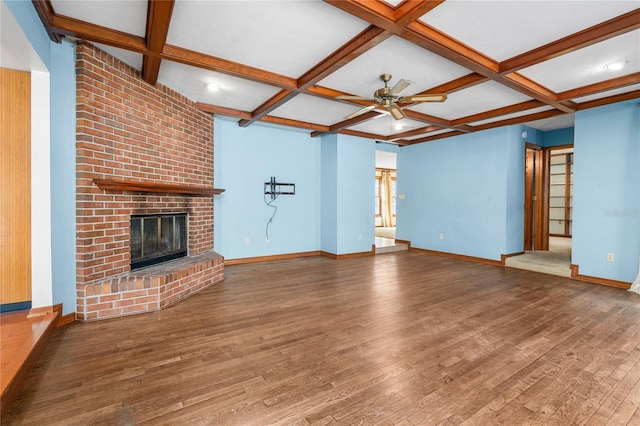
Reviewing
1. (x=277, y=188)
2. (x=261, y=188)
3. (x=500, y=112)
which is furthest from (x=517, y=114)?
(x=261, y=188)

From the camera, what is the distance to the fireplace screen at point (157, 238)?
10.8ft

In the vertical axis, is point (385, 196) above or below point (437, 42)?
below

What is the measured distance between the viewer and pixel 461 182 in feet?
19.0

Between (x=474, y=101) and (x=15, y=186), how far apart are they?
16.9 feet

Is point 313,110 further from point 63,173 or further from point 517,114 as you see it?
point 517,114

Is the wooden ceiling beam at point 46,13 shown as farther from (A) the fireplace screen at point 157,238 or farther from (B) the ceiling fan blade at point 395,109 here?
(B) the ceiling fan blade at point 395,109

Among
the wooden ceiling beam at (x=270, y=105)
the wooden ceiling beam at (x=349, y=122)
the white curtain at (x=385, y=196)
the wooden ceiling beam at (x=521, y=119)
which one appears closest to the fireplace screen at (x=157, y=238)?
the wooden ceiling beam at (x=270, y=105)

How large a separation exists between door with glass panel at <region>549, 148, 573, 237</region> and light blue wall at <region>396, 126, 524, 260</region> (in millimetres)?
3601

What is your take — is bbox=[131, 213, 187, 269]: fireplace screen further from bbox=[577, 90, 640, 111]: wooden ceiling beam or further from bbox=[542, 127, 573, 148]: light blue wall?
bbox=[542, 127, 573, 148]: light blue wall

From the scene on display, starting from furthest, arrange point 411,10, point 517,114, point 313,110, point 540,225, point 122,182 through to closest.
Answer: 1. point 540,225
2. point 517,114
3. point 313,110
4. point 122,182
5. point 411,10

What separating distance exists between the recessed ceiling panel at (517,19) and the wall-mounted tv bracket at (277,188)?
12.1 ft

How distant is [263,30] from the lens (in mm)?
2377

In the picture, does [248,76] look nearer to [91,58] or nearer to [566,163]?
[91,58]

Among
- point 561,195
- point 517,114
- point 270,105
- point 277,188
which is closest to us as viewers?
point 270,105
